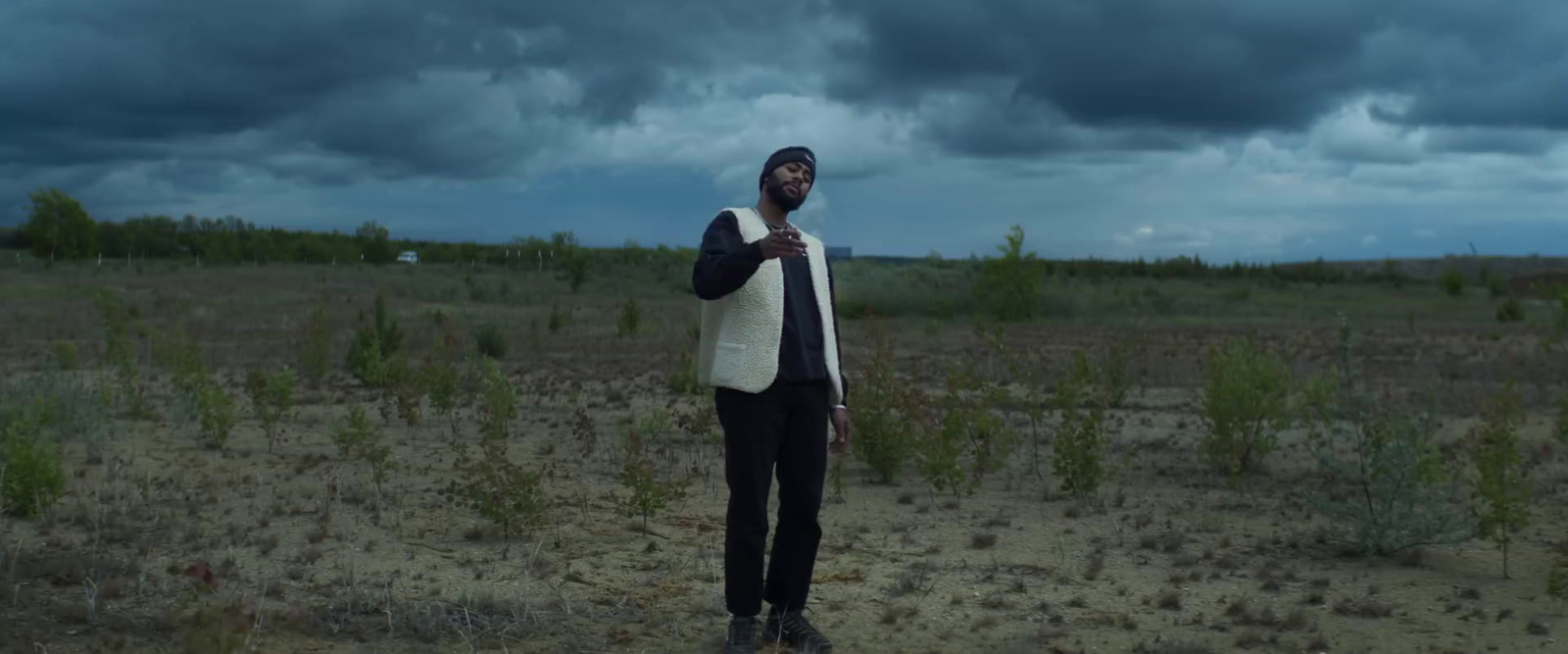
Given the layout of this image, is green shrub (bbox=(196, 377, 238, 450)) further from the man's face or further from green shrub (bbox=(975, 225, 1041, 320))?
green shrub (bbox=(975, 225, 1041, 320))

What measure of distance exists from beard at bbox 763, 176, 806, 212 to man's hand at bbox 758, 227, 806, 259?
0.45 metres

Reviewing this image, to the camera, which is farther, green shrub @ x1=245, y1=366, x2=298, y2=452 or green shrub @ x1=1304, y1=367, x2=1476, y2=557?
green shrub @ x1=245, y1=366, x2=298, y2=452

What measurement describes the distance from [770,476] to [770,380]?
13.6 inches

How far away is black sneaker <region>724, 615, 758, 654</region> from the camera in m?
4.64

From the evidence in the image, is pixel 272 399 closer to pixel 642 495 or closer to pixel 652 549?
pixel 642 495

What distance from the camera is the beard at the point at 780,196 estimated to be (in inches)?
177

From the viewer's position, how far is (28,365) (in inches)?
637

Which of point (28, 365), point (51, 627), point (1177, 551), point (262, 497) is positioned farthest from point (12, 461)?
point (28, 365)

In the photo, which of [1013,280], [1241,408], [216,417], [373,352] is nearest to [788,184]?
[1241,408]

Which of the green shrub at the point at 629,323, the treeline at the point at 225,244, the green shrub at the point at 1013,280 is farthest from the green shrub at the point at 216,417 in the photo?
the treeline at the point at 225,244

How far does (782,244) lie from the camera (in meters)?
4.04

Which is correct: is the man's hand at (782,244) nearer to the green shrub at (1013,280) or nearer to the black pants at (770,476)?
the black pants at (770,476)

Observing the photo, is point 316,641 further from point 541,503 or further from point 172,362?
point 172,362

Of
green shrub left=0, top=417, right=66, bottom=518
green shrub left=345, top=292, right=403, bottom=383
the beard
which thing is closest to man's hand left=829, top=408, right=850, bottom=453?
the beard
